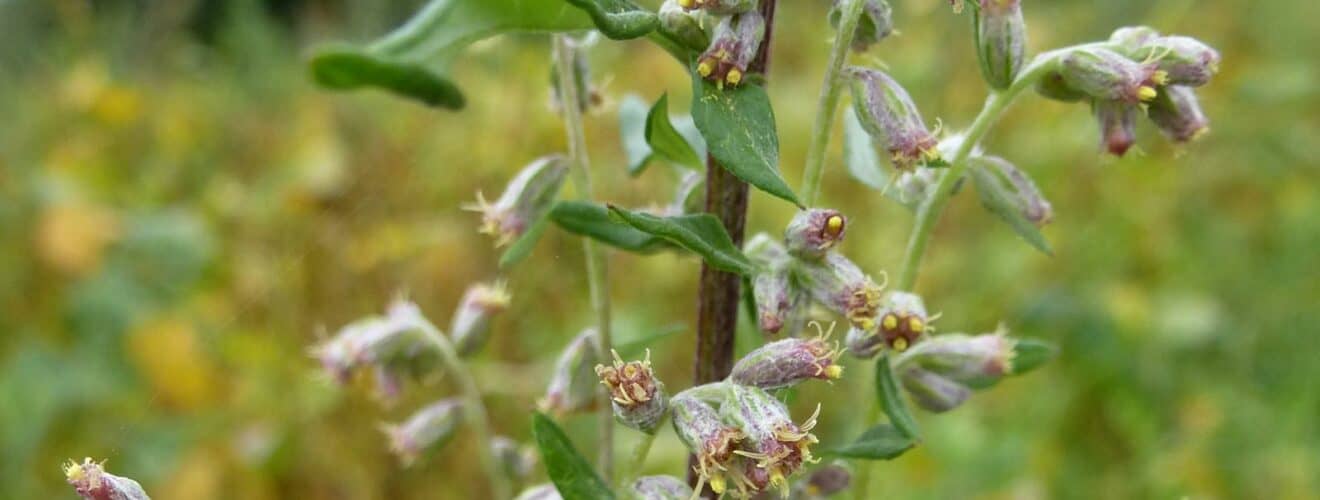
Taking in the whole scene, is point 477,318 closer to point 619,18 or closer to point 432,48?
point 432,48

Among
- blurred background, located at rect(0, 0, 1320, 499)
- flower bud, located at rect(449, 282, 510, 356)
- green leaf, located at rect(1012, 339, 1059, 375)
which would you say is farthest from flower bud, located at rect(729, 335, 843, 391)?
blurred background, located at rect(0, 0, 1320, 499)

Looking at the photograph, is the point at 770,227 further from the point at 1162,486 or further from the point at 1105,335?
the point at 1162,486

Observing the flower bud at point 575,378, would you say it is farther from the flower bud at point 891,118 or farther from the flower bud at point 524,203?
the flower bud at point 891,118

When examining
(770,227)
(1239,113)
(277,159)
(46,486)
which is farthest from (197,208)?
(1239,113)

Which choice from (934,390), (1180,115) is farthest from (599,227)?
(1180,115)

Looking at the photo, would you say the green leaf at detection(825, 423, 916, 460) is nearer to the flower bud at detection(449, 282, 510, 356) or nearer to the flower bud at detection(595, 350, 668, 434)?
the flower bud at detection(595, 350, 668, 434)

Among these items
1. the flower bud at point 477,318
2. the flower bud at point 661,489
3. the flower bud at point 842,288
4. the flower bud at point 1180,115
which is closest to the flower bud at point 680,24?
the flower bud at point 842,288
